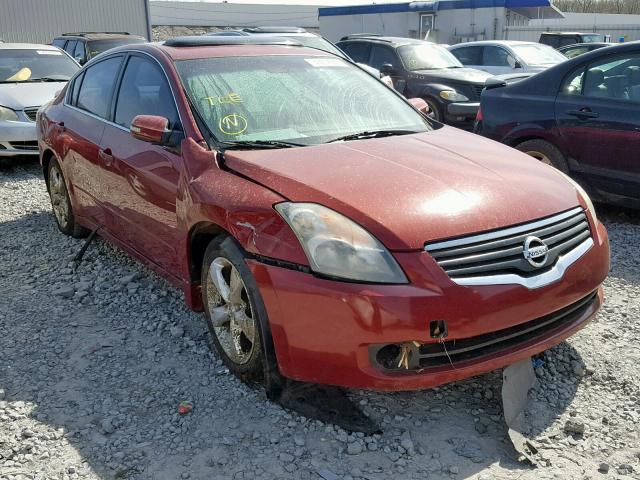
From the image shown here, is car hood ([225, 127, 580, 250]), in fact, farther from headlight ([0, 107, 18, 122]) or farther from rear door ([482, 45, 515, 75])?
rear door ([482, 45, 515, 75])

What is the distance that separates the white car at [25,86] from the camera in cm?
854

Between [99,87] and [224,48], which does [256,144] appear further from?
[99,87]

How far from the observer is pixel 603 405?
314 centimetres

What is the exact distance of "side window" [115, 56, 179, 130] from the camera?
3.93 m

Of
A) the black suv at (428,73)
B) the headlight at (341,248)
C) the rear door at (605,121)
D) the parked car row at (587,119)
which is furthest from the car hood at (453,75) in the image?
the headlight at (341,248)

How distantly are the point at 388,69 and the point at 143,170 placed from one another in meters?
8.20

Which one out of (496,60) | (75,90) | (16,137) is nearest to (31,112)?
(16,137)

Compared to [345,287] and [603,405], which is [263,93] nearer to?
[345,287]

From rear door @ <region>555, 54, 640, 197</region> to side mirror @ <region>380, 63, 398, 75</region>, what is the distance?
557cm

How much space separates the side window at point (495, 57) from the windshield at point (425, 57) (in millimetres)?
1617

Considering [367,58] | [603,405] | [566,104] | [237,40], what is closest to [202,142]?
[237,40]

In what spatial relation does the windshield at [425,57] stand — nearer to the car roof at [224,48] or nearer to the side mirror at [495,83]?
the side mirror at [495,83]

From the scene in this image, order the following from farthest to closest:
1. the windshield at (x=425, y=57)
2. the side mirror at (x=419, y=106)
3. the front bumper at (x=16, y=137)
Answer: the windshield at (x=425, y=57), the front bumper at (x=16, y=137), the side mirror at (x=419, y=106)

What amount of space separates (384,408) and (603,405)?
1.01 meters
